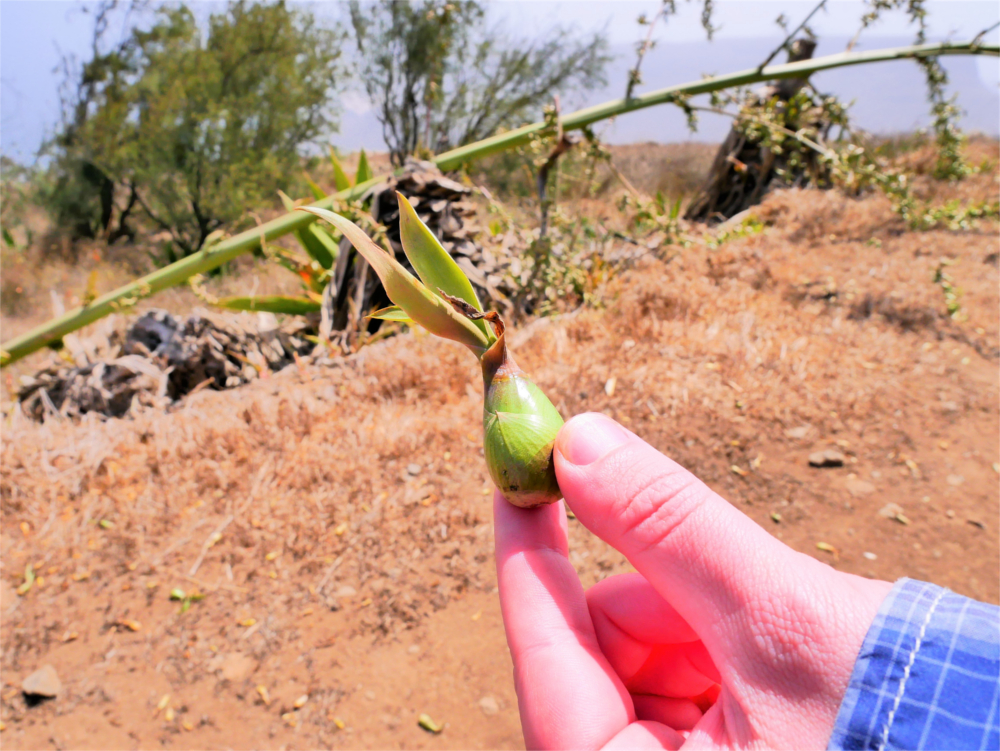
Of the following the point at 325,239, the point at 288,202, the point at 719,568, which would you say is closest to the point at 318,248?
the point at 325,239

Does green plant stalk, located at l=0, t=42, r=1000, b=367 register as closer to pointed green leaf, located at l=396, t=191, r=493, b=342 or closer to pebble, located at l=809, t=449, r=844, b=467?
pebble, located at l=809, t=449, r=844, b=467

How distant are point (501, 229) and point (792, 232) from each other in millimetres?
2548

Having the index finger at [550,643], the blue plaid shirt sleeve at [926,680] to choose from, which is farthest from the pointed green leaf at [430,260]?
the blue plaid shirt sleeve at [926,680]

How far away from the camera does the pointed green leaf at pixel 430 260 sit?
992 mm

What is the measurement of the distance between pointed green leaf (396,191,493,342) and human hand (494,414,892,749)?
1.09 feet

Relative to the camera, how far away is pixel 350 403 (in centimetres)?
294

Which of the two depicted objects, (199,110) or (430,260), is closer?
(430,260)

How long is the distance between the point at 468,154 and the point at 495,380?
9.40 feet

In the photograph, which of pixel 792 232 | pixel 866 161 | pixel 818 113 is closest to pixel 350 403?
pixel 866 161

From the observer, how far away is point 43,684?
1848mm

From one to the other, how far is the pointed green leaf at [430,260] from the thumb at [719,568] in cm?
33

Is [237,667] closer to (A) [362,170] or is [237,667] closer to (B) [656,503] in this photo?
(B) [656,503]

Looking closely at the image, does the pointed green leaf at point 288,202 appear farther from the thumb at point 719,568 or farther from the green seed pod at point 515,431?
the thumb at point 719,568

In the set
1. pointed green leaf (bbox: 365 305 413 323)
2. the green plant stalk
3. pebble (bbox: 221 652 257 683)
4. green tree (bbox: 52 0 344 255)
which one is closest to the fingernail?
pointed green leaf (bbox: 365 305 413 323)
